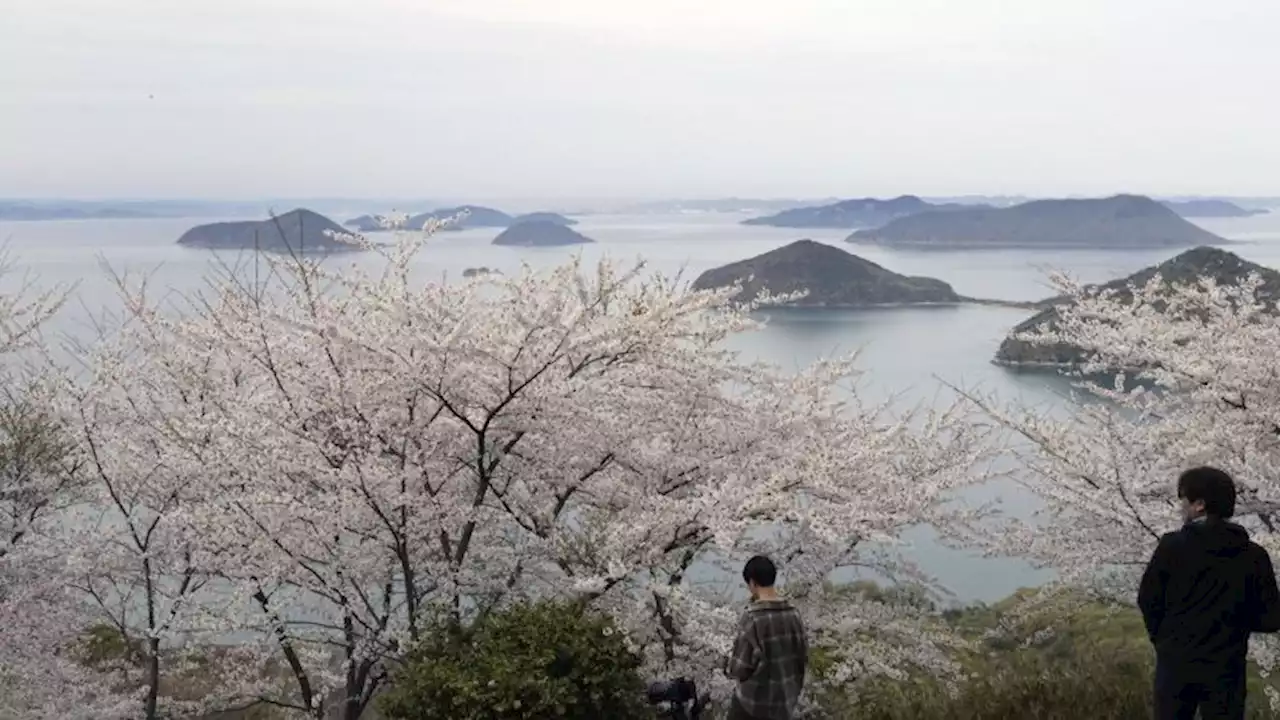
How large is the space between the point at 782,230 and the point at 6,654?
150396 mm

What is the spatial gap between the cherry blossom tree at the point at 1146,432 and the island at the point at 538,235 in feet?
190

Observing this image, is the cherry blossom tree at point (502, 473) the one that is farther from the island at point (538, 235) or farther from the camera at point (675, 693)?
the island at point (538, 235)

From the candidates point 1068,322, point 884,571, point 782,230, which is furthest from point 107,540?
point 782,230

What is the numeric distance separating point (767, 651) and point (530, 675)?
148 centimetres

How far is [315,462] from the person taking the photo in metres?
6.60

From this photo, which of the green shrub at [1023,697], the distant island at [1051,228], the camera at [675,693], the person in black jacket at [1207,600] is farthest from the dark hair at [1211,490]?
the distant island at [1051,228]

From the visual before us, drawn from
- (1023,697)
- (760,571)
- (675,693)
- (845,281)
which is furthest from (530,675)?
(845,281)

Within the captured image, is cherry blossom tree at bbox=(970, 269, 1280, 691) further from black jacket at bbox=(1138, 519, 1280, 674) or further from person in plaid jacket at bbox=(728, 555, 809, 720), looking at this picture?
person in plaid jacket at bbox=(728, 555, 809, 720)

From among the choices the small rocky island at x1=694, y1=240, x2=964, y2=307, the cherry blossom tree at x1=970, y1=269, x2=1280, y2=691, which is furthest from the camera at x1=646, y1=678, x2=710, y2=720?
the small rocky island at x1=694, y1=240, x2=964, y2=307

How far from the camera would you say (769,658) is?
4.31 metres

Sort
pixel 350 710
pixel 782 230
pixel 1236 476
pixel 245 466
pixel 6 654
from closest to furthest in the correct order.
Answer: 1. pixel 1236 476
2. pixel 245 466
3. pixel 350 710
4. pixel 6 654
5. pixel 782 230

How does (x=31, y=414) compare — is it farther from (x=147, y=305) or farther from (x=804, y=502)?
(x=804, y=502)

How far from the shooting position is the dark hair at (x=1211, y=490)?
3762mm

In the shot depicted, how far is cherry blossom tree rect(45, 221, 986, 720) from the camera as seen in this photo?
647cm
